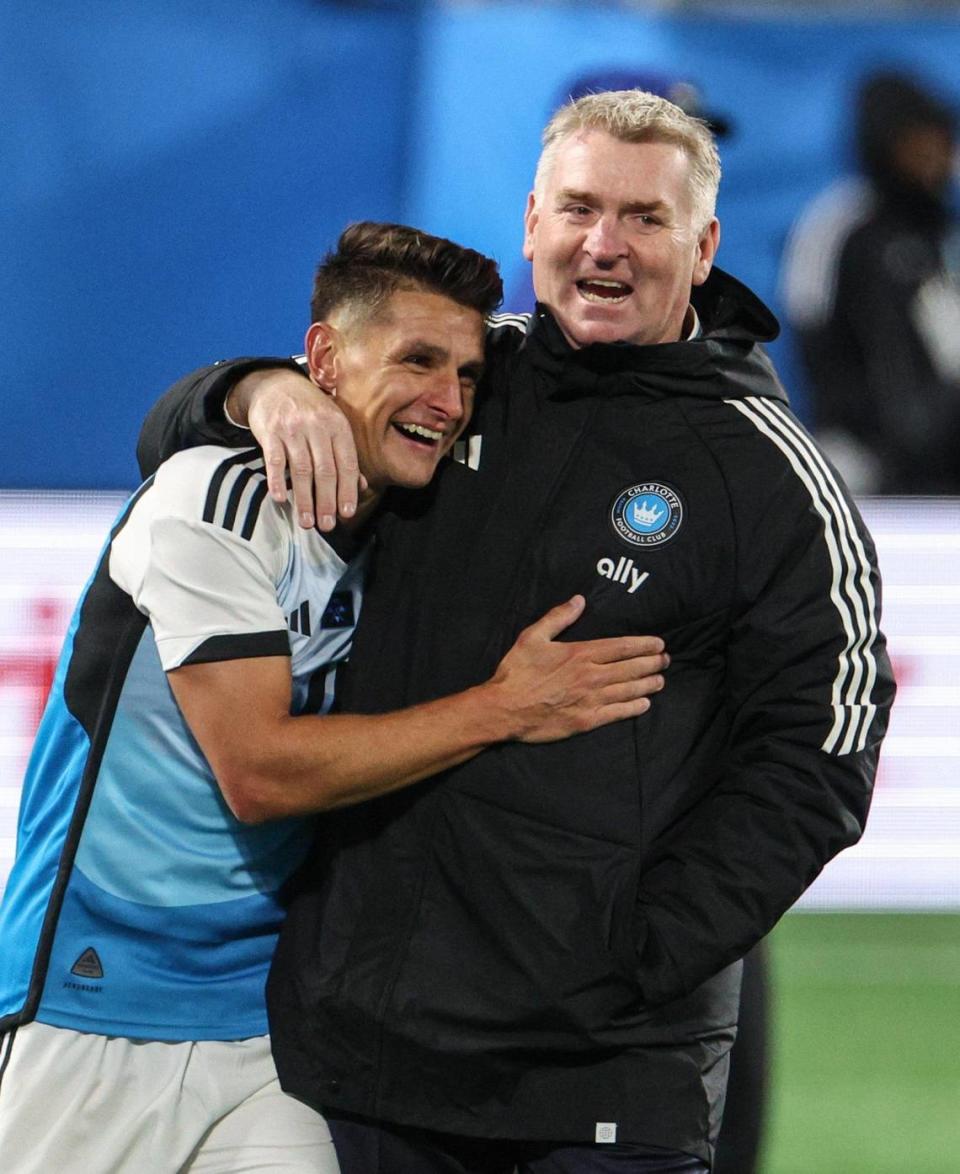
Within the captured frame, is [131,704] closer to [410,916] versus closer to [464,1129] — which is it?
[410,916]

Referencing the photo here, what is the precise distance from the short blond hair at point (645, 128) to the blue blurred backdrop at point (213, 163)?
232cm

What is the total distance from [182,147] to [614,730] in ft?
10.6

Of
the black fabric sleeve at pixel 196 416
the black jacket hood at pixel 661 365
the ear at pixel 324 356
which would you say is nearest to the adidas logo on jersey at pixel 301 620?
the black fabric sleeve at pixel 196 416

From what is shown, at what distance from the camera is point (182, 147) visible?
5191 millimetres

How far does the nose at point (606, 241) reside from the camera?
104 inches

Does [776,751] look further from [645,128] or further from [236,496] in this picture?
[645,128]

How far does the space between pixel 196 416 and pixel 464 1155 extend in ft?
3.65

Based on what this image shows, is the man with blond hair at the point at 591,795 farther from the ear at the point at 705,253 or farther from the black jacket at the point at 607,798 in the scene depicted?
the ear at the point at 705,253

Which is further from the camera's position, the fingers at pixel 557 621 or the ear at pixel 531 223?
the ear at pixel 531 223

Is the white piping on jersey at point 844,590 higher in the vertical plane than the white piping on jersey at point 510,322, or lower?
lower

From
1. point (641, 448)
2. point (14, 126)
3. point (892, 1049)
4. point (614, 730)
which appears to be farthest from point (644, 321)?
point (14, 126)

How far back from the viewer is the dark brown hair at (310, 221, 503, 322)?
2635 mm

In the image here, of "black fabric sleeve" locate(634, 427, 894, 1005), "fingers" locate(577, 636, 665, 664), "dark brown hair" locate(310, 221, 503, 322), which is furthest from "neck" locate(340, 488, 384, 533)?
"black fabric sleeve" locate(634, 427, 894, 1005)

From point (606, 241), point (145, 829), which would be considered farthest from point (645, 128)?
point (145, 829)
